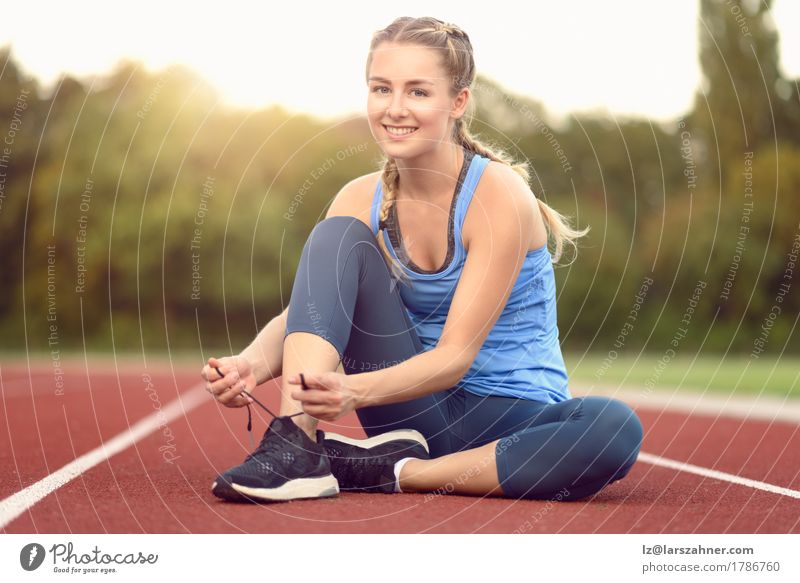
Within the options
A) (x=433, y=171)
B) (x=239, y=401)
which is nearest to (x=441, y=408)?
(x=239, y=401)

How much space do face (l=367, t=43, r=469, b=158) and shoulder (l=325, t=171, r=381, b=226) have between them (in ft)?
1.18

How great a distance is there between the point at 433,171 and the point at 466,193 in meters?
0.17

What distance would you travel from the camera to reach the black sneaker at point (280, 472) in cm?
360

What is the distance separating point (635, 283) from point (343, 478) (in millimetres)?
28456

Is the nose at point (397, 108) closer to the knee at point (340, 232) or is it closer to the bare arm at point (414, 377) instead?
the knee at point (340, 232)

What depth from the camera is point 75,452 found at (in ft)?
18.5

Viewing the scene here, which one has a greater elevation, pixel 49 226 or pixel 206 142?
pixel 206 142

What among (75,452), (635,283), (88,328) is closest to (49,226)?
(88,328)

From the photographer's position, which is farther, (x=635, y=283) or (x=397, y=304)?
(x=635, y=283)

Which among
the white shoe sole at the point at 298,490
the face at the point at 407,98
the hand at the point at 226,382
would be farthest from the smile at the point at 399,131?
the white shoe sole at the point at 298,490

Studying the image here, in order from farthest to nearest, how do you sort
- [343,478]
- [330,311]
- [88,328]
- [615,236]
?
[615,236]
[88,328]
[343,478]
[330,311]
